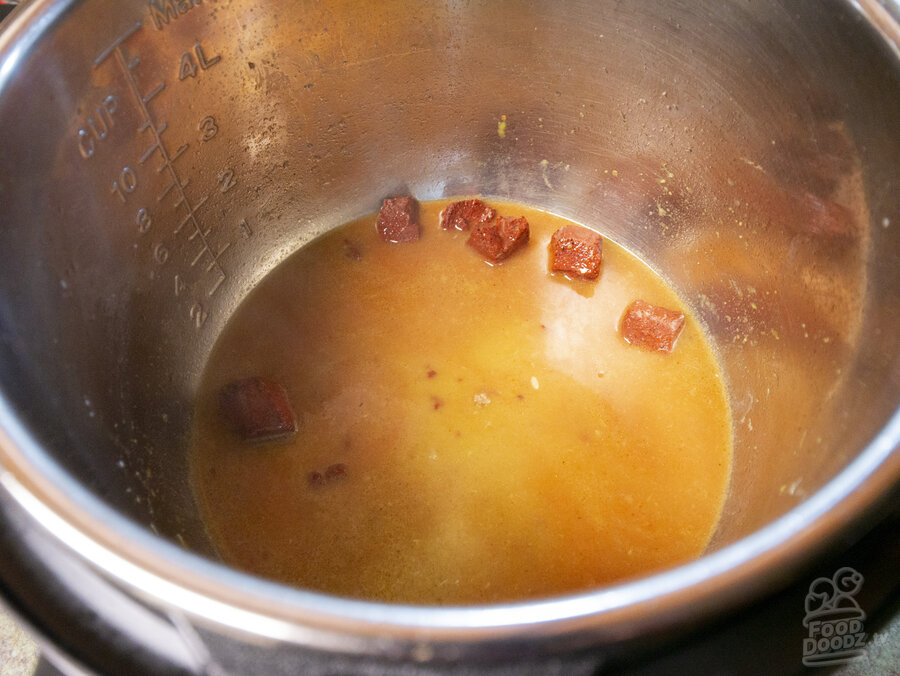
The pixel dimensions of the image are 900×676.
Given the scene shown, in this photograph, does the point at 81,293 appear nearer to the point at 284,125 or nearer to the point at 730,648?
the point at 284,125

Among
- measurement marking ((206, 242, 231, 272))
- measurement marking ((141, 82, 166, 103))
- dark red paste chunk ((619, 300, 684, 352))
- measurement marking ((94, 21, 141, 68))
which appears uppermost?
measurement marking ((94, 21, 141, 68))

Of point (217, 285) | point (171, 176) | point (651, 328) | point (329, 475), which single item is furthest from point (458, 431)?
point (171, 176)

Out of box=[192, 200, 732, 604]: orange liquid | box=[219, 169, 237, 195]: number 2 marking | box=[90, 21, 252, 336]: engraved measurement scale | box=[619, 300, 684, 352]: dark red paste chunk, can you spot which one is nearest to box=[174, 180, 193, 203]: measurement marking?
box=[90, 21, 252, 336]: engraved measurement scale

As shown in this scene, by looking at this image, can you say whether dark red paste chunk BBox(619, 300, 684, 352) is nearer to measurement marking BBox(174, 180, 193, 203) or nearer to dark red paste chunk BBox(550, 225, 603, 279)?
dark red paste chunk BBox(550, 225, 603, 279)

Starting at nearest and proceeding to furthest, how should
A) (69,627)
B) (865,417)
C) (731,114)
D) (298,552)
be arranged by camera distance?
(69,627) → (865,417) → (298,552) → (731,114)

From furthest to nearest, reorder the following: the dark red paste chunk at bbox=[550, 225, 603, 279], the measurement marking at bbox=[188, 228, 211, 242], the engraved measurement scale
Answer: the dark red paste chunk at bbox=[550, 225, 603, 279] < the measurement marking at bbox=[188, 228, 211, 242] < the engraved measurement scale

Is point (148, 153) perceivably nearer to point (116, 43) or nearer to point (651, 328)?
point (116, 43)

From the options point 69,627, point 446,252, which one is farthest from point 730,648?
point 446,252
